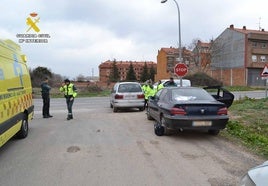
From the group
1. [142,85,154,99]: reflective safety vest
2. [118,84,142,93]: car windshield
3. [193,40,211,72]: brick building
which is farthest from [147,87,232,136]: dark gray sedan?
[193,40,211,72]: brick building

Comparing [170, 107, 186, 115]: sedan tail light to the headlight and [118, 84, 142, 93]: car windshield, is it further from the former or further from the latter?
[118, 84, 142, 93]: car windshield

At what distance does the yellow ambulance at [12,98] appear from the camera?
589 centimetres

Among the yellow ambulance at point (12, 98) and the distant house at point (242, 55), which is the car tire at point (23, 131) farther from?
the distant house at point (242, 55)

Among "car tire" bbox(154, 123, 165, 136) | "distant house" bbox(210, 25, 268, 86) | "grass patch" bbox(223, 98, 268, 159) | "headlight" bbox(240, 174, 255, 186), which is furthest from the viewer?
"distant house" bbox(210, 25, 268, 86)

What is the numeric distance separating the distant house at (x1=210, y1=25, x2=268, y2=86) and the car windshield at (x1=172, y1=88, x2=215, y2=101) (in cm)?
5132

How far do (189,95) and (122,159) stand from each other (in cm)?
339

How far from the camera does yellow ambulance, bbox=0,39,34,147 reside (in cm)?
589

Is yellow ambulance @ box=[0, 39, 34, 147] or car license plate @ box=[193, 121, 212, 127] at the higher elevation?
yellow ambulance @ box=[0, 39, 34, 147]

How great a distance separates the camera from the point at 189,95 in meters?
Result: 8.41

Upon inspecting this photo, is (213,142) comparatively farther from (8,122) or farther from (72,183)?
(8,122)

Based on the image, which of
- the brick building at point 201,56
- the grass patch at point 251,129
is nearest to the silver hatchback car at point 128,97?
the grass patch at point 251,129

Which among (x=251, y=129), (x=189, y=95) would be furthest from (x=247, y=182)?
(x=251, y=129)

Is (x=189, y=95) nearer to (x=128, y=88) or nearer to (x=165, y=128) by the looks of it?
(x=165, y=128)

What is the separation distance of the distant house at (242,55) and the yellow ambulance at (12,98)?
53.9 meters
